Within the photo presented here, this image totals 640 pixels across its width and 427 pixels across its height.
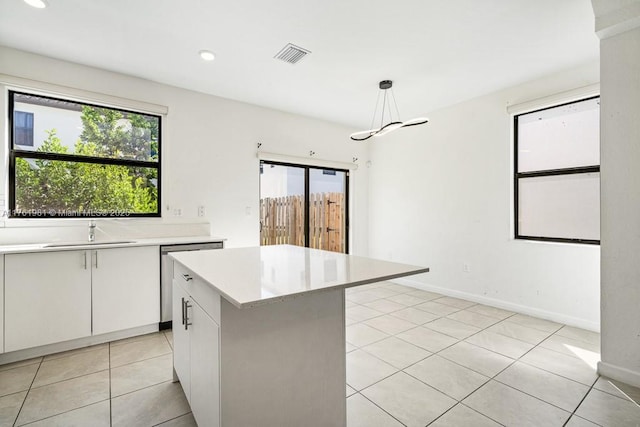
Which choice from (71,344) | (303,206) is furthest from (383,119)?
(71,344)

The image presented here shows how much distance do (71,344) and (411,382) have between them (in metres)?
2.83

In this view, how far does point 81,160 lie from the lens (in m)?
3.04

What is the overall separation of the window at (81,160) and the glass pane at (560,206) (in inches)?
171

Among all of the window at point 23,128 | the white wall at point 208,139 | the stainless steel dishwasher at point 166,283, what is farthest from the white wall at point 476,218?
the window at point 23,128

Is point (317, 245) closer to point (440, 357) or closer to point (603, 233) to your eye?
point (440, 357)

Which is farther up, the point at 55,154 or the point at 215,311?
the point at 55,154

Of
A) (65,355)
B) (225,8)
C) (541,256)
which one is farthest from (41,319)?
(541,256)

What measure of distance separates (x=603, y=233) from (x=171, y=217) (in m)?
4.06

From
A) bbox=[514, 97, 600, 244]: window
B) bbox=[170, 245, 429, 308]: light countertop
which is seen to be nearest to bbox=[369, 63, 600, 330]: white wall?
bbox=[514, 97, 600, 244]: window

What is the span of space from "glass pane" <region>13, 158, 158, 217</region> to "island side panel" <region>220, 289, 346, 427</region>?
2786 mm

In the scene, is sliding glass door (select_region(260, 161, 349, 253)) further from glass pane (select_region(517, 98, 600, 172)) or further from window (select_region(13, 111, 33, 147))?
glass pane (select_region(517, 98, 600, 172))

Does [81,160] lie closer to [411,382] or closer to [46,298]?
[46,298]

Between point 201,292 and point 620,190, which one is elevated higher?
point 620,190

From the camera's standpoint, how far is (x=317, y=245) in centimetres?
497
